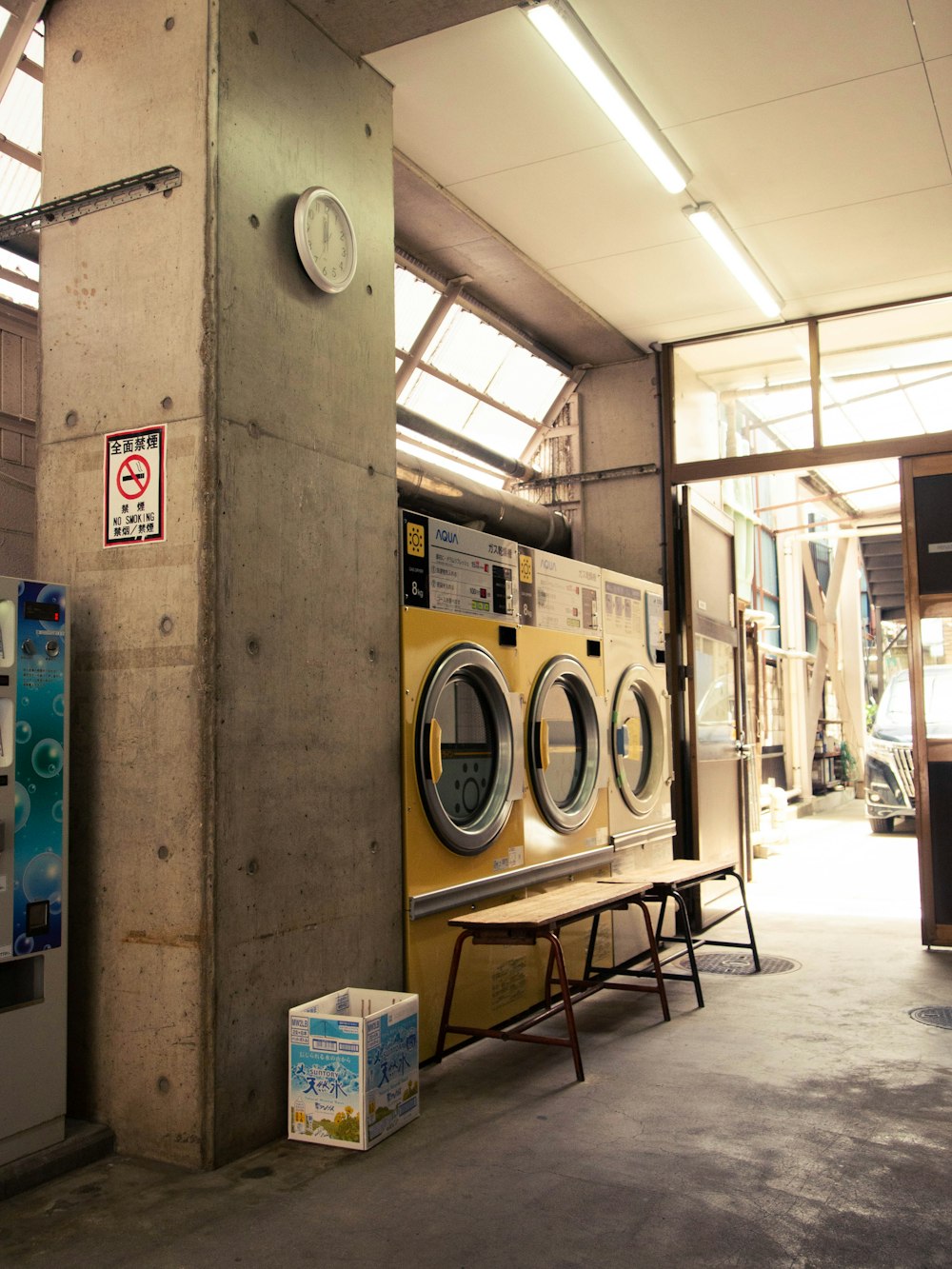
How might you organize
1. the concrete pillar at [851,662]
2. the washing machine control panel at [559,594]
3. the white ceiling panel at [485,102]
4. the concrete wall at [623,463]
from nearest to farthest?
the white ceiling panel at [485,102]
the washing machine control panel at [559,594]
the concrete wall at [623,463]
the concrete pillar at [851,662]

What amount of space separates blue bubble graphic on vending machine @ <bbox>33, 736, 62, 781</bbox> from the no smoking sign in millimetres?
605

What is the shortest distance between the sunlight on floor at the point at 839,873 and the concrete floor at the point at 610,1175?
8.78ft

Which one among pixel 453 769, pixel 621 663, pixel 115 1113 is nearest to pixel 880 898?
pixel 621 663

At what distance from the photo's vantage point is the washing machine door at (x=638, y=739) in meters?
5.50

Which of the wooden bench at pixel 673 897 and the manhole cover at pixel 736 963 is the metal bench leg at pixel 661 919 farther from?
the manhole cover at pixel 736 963

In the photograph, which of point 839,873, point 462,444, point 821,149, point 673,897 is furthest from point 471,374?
point 839,873

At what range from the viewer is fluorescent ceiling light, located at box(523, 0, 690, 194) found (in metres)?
3.52

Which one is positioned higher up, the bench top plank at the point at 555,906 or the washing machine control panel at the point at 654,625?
the washing machine control panel at the point at 654,625

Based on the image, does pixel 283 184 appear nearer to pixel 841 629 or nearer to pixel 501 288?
pixel 501 288

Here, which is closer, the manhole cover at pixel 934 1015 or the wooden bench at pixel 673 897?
the manhole cover at pixel 934 1015

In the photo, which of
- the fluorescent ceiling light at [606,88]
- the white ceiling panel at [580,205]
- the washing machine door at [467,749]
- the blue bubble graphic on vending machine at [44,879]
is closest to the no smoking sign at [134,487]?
the blue bubble graphic on vending machine at [44,879]

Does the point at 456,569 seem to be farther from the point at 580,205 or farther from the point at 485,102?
the point at 580,205

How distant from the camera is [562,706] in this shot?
16.9ft

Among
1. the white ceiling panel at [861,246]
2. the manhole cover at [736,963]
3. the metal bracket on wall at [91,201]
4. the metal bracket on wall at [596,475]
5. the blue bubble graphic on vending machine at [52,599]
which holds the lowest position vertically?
the manhole cover at [736,963]
